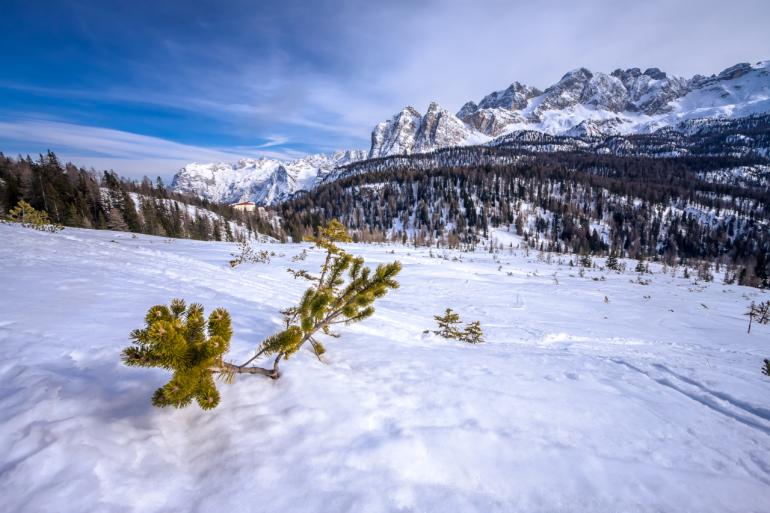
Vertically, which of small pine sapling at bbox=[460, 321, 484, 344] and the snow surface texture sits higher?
the snow surface texture

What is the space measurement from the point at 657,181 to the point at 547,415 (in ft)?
746

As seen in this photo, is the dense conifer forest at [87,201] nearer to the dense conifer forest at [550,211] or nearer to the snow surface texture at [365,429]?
the dense conifer forest at [550,211]

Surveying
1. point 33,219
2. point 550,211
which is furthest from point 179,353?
point 550,211

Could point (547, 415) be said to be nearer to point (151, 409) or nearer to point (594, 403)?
point (594, 403)

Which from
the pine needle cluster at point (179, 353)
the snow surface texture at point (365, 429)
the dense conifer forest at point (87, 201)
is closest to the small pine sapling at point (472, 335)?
the snow surface texture at point (365, 429)

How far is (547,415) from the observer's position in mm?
3281

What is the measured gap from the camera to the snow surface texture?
192cm

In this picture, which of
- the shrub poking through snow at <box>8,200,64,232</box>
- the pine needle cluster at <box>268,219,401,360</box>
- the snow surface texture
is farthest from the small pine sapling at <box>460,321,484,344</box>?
the shrub poking through snow at <box>8,200,64,232</box>

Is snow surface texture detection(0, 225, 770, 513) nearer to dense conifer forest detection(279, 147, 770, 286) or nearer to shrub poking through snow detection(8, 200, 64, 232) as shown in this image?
shrub poking through snow detection(8, 200, 64, 232)

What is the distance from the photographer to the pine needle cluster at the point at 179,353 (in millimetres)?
1943

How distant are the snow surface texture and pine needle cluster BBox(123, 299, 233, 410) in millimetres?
486

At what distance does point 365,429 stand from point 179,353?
1660mm

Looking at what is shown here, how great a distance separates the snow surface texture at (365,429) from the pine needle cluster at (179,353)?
486 mm

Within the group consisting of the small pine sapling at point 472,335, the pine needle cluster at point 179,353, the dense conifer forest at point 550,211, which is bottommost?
the small pine sapling at point 472,335
